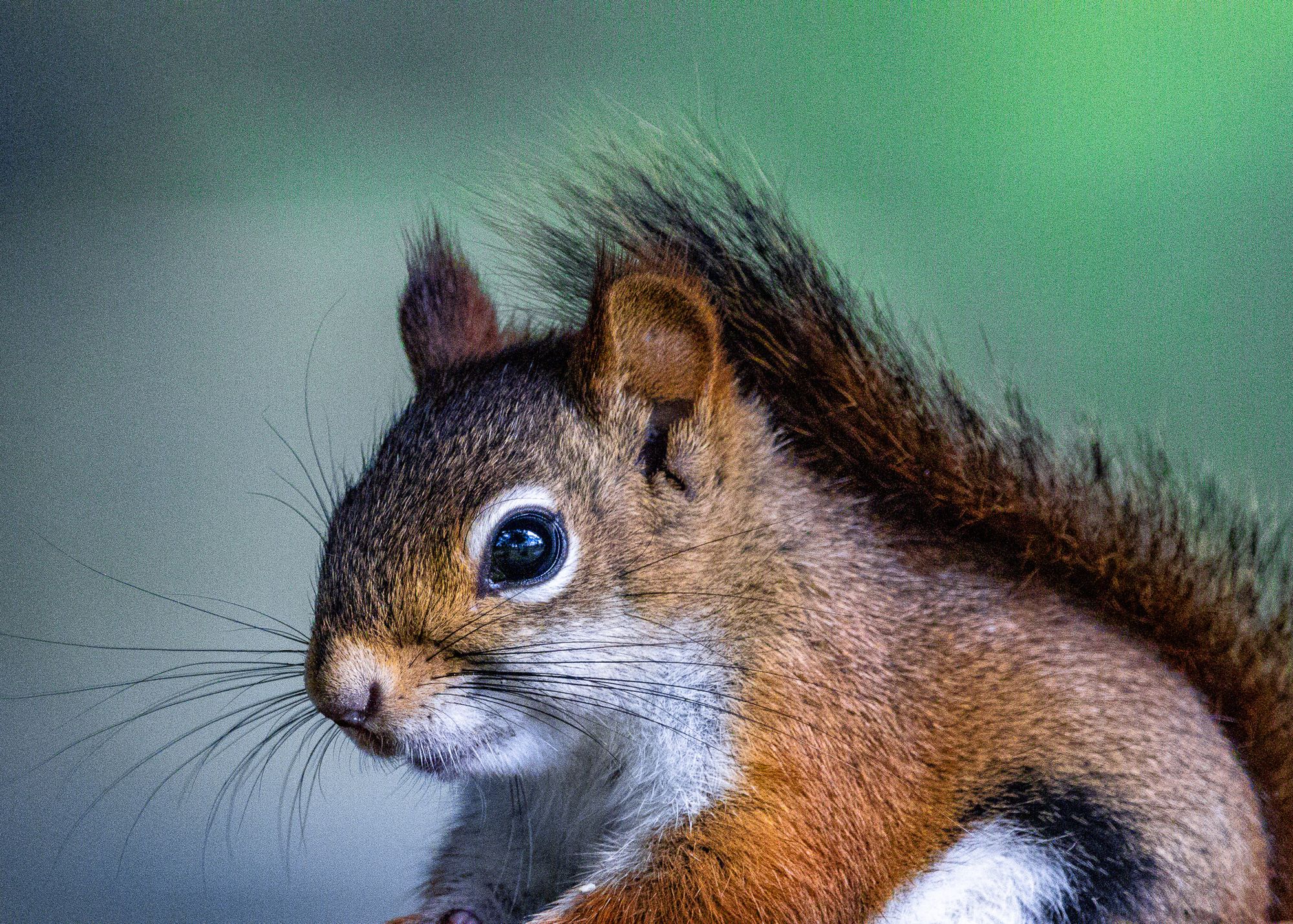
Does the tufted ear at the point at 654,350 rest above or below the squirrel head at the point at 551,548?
above

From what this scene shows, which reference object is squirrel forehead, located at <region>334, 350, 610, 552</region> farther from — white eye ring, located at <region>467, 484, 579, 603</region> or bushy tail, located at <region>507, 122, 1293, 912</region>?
bushy tail, located at <region>507, 122, 1293, 912</region>

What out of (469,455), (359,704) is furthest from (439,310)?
(359,704)

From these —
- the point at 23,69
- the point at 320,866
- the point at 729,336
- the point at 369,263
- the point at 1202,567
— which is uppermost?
the point at 23,69

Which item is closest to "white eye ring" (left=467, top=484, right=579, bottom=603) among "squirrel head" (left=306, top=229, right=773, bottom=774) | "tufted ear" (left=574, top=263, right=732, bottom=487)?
"squirrel head" (left=306, top=229, right=773, bottom=774)

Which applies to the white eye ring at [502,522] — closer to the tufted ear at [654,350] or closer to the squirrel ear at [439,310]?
the tufted ear at [654,350]

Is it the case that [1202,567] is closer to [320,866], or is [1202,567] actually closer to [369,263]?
[369,263]

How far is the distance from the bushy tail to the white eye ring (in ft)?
1.01

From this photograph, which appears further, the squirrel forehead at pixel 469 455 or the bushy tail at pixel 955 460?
the bushy tail at pixel 955 460

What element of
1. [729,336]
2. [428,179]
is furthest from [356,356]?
[729,336]

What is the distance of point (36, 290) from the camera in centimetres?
153

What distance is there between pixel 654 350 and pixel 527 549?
0.21 metres

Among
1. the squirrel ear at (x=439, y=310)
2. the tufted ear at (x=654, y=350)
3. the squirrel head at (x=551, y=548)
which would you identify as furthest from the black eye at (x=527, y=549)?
the squirrel ear at (x=439, y=310)

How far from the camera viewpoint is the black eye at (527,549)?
0.89 metres

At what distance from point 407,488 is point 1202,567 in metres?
0.82
